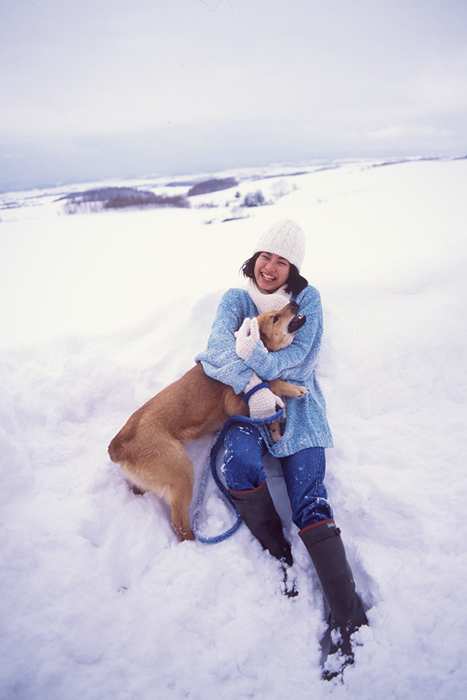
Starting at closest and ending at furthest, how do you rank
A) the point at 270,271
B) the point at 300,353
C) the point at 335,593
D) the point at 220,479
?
the point at 335,593, the point at 220,479, the point at 300,353, the point at 270,271

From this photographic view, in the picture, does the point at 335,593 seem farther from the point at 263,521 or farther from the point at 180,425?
the point at 180,425

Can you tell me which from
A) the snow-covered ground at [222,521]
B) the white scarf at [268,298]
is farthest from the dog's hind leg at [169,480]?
the white scarf at [268,298]

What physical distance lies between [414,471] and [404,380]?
860 millimetres

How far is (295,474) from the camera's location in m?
2.33

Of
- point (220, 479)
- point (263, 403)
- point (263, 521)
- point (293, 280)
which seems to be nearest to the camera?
point (263, 521)

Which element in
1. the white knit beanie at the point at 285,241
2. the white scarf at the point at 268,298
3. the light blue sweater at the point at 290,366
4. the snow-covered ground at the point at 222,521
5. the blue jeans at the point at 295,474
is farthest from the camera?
the white scarf at the point at 268,298

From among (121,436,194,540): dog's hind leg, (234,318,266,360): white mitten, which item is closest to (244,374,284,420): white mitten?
(234,318,266,360): white mitten

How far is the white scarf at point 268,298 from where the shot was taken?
290 cm

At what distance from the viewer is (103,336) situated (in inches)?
158

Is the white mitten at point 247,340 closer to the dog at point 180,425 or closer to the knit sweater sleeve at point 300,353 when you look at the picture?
the knit sweater sleeve at point 300,353

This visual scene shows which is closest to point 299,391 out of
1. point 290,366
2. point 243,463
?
point 290,366

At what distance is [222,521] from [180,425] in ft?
2.35

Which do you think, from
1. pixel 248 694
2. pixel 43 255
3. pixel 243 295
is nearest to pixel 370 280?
pixel 243 295

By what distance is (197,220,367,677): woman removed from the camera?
1.94 metres
